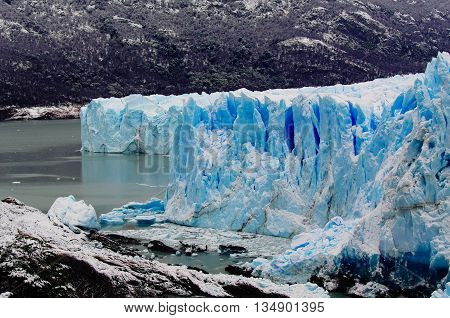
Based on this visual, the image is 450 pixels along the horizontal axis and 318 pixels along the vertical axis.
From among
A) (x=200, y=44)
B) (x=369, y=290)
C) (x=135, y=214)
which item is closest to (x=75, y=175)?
(x=135, y=214)

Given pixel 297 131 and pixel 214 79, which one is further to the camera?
pixel 214 79

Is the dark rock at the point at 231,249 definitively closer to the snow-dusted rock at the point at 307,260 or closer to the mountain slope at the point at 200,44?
the snow-dusted rock at the point at 307,260

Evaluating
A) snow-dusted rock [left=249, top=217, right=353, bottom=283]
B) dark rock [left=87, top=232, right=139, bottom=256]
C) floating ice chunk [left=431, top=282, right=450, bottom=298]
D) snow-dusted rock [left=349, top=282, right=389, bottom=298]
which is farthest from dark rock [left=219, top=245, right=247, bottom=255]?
floating ice chunk [left=431, top=282, right=450, bottom=298]

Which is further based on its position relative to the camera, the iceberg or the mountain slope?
the mountain slope

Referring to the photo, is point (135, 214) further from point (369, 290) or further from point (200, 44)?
point (200, 44)

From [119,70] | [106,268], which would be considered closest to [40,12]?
[119,70]

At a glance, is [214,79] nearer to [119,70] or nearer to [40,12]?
[119,70]

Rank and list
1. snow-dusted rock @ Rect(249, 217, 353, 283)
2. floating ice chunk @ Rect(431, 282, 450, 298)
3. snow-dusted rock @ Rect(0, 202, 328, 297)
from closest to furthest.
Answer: floating ice chunk @ Rect(431, 282, 450, 298), snow-dusted rock @ Rect(0, 202, 328, 297), snow-dusted rock @ Rect(249, 217, 353, 283)

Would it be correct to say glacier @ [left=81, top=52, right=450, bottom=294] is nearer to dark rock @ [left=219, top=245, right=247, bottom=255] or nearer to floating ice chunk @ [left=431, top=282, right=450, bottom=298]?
floating ice chunk @ [left=431, top=282, right=450, bottom=298]
